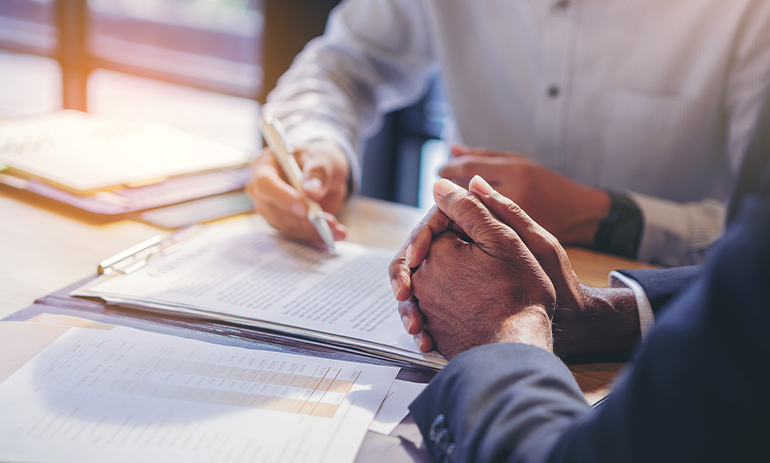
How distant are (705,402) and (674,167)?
3.24ft

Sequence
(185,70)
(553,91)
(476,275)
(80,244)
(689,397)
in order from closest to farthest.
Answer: (689,397)
(476,275)
(80,244)
(553,91)
(185,70)

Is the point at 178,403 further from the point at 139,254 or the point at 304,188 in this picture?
the point at 304,188

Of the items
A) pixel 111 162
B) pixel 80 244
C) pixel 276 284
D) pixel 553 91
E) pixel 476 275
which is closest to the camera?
pixel 476 275

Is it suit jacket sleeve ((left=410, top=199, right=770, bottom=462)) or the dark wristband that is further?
the dark wristband

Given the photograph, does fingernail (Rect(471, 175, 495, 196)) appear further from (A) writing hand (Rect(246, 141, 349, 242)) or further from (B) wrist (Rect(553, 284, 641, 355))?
(A) writing hand (Rect(246, 141, 349, 242))

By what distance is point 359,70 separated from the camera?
51.3 inches

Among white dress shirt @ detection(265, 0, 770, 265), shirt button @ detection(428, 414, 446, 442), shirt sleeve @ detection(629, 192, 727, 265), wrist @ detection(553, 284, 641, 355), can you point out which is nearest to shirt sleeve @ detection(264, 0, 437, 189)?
white dress shirt @ detection(265, 0, 770, 265)

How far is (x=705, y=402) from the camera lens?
0.28m

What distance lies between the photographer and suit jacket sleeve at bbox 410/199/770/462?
26 centimetres

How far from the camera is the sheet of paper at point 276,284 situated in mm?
583

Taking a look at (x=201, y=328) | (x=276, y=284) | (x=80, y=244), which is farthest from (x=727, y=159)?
(x=80, y=244)

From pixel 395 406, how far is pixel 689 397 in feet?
0.77

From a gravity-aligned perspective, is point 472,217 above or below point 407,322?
above

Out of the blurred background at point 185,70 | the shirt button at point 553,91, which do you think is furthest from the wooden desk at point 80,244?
the shirt button at point 553,91
